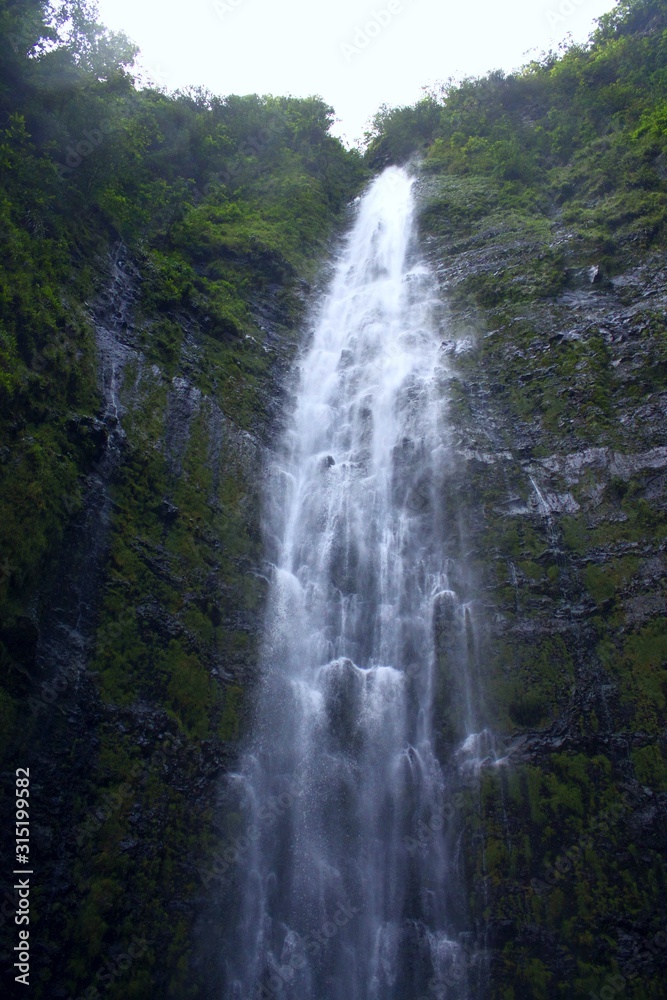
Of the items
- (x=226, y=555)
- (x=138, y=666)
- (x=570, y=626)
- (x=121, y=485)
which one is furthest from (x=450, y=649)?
(x=121, y=485)

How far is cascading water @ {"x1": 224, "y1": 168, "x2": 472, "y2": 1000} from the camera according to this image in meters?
9.20

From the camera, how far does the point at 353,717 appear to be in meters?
11.2

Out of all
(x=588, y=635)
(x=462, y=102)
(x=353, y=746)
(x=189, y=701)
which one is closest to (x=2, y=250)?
(x=189, y=701)

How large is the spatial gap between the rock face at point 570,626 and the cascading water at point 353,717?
779 mm

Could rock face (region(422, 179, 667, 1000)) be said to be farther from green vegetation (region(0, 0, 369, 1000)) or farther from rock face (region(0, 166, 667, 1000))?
green vegetation (region(0, 0, 369, 1000))

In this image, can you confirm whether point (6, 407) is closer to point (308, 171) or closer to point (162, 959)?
point (162, 959)

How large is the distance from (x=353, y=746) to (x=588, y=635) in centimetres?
449

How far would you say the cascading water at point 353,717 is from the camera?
9195 mm

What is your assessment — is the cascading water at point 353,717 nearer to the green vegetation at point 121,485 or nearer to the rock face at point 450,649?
the rock face at point 450,649

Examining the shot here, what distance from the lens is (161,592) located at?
437 inches

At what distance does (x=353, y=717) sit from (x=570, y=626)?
4.14 metres

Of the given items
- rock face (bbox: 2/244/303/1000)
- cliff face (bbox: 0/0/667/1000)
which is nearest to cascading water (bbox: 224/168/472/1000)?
cliff face (bbox: 0/0/667/1000)

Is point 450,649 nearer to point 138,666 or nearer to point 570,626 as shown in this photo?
point 570,626

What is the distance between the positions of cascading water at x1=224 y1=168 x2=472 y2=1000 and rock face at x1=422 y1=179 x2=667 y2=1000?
2.55 ft
